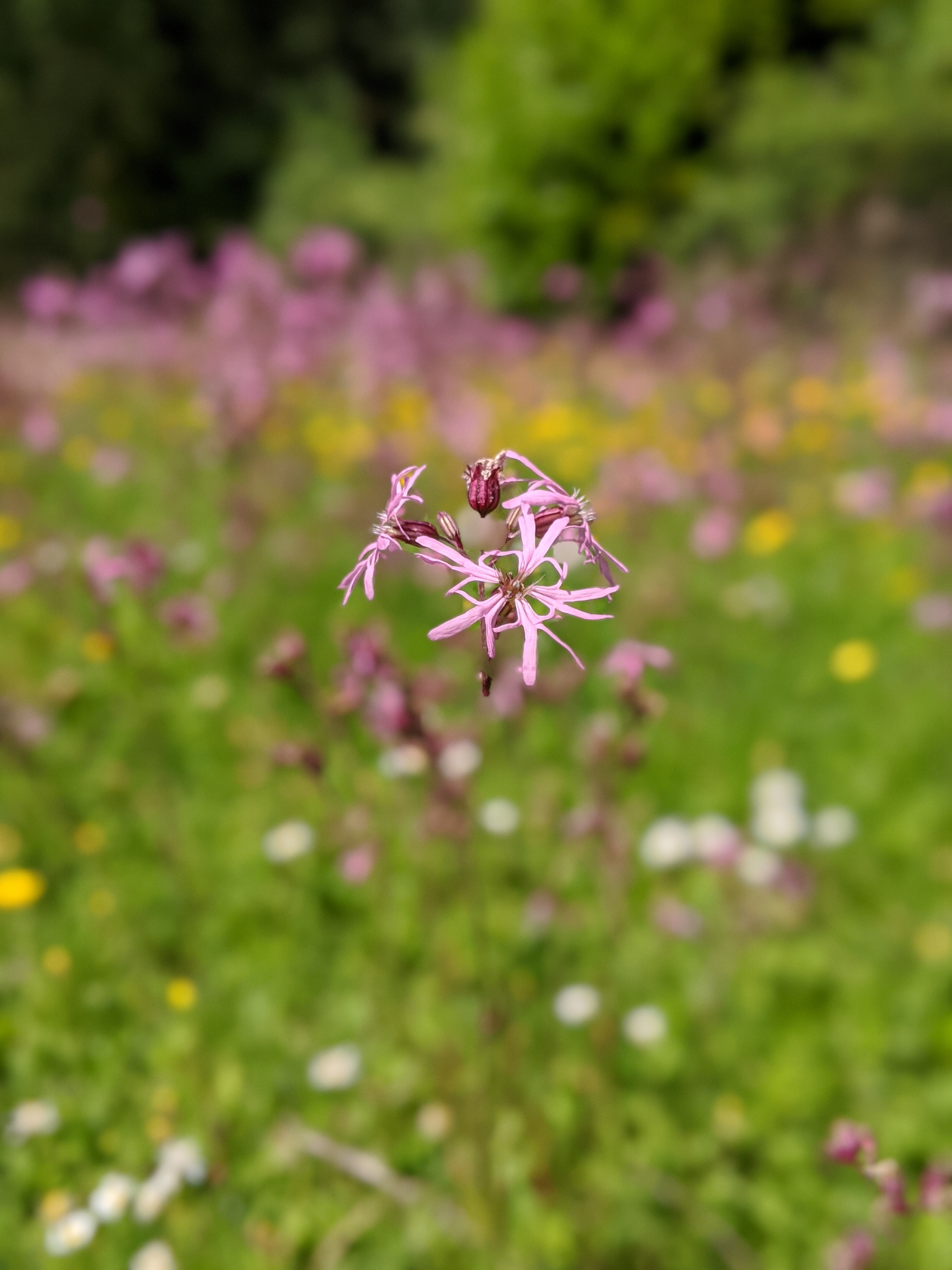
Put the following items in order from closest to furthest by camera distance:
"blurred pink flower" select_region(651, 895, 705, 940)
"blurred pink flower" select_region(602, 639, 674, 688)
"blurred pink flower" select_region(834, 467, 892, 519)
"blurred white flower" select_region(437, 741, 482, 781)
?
1. "blurred pink flower" select_region(602, 639, 674, 688)
2. "blurred white flower" select_region(437, 741, 482, 781)
3. "blurred pink flower" select_region(651, 895, 705, 940)
4. "blurred pink flower" select_region(834, 467, 892, 519)

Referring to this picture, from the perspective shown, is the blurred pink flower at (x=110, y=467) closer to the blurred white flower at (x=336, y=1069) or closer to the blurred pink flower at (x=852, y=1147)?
the blurred white flower at (x=336, y=1069)

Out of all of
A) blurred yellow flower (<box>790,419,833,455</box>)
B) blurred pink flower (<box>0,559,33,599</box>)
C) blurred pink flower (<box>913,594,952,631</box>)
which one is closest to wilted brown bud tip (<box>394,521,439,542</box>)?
blurred pink flower (<box>913,594,952,631</box>)

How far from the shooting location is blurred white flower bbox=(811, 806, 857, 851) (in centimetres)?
236

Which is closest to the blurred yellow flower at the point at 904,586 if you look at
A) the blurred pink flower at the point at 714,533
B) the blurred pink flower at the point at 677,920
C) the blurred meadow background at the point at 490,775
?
the blurred meadow background at the point at 490,775

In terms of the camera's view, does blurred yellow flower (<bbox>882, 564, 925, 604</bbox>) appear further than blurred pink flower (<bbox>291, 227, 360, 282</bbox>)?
→ No

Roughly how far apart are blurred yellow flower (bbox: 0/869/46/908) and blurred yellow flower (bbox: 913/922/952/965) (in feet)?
6.90

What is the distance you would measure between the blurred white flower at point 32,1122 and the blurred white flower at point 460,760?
102 centimetres

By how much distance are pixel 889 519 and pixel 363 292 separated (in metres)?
3.95

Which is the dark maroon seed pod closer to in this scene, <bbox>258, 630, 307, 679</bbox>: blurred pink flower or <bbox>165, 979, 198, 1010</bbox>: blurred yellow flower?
<bbox>258, 630, 307, 679</bbox>: blurred pink flower

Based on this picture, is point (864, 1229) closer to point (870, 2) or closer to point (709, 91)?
point (709, 91)


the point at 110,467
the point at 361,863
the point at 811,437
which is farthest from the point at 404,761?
the point at 811,437

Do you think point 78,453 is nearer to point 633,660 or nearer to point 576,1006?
point 576,1006

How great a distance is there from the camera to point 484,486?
0.80m

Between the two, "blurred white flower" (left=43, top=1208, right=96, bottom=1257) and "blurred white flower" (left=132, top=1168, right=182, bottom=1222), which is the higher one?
"blurred white flower" (left=132, top=1168, right=182, bottom=1222)
